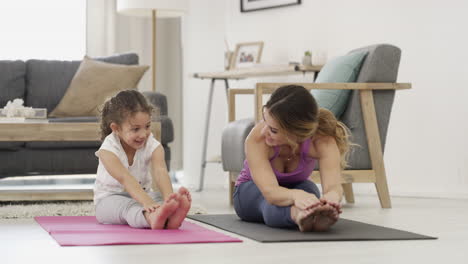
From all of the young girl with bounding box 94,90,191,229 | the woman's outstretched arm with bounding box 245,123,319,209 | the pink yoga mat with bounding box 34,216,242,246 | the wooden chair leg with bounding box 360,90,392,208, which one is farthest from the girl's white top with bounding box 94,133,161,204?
the wooden chair leg with bounding box 360,90,392,208

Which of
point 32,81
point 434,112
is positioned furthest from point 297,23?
point 32,81

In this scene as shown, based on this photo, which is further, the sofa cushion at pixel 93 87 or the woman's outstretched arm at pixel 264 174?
the sofa cushion at pixel 93 87

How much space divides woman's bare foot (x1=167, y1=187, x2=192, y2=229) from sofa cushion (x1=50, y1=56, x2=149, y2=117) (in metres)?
2.22

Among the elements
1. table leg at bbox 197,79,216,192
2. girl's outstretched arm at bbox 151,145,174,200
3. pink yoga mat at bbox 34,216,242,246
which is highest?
girl's outstretched arm at bbox 151,145,174,200

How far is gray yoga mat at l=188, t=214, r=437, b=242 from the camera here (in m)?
2.31

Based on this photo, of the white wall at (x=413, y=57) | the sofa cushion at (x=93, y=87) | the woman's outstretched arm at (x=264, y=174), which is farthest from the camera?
the sofa cushion at (x=93, y=87)

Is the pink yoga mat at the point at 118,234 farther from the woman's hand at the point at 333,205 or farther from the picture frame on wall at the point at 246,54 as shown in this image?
the picture frame on wall at the point at 246,54

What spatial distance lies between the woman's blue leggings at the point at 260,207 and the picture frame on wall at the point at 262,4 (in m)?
2.74

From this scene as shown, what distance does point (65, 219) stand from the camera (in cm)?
297

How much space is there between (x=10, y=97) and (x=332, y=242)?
9.92ft

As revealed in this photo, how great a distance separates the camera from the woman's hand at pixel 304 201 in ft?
7.60

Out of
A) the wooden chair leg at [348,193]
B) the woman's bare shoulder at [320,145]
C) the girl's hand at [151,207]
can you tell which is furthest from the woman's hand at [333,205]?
the wooden chair leg at [348,193]

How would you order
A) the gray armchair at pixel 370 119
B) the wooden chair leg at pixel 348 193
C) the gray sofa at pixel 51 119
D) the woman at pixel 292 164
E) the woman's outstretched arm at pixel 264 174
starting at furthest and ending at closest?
the gray sofa at pixel 51 119 < the wooden chair leg at pixel 348 193 < the gray armchair at pixel 370 119 < the woman's outstretched arm at pixel 264 174 < the woman at pixel 292 164

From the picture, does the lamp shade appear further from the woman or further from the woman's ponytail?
the woman's ponytail
